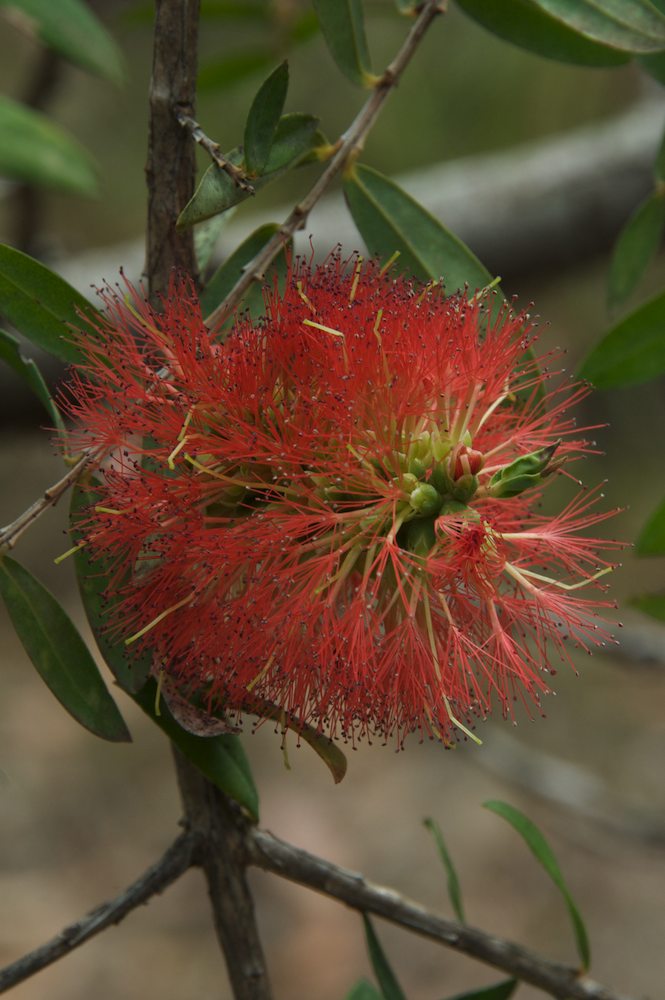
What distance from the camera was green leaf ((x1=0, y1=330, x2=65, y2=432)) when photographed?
35.4 inches

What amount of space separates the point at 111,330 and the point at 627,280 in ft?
2.30

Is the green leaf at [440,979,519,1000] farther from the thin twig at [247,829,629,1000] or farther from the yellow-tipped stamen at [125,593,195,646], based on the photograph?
the yellow-tipped stamen at [125,593,195,646]

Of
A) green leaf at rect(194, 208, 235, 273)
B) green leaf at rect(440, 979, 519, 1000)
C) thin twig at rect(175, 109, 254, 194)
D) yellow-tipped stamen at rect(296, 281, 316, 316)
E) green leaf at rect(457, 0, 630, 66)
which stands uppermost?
green leaf at rect(457, 0, 630, 66)

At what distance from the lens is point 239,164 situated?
92 cm

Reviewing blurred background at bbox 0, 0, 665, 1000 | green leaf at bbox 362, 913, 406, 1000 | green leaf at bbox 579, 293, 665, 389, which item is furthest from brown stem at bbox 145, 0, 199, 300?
blurred background at bbox 0, 0, 665, 1000

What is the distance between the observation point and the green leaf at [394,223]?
3.56 feet

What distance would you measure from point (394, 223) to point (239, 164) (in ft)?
0.74

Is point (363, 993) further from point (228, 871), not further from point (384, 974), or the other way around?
point (228, 871)

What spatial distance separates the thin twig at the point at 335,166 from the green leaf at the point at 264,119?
0.21ft

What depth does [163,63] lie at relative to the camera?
906mm

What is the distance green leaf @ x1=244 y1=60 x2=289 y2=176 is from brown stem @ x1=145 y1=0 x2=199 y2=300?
6 cm

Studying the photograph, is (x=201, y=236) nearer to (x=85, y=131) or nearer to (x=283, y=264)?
(x=283, y=264)

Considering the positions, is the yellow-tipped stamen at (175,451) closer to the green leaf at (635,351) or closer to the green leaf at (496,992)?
the green leaf at (635,351)

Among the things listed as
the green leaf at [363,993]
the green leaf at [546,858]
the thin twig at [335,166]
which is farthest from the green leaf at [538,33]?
the green leaf at [363,993]
